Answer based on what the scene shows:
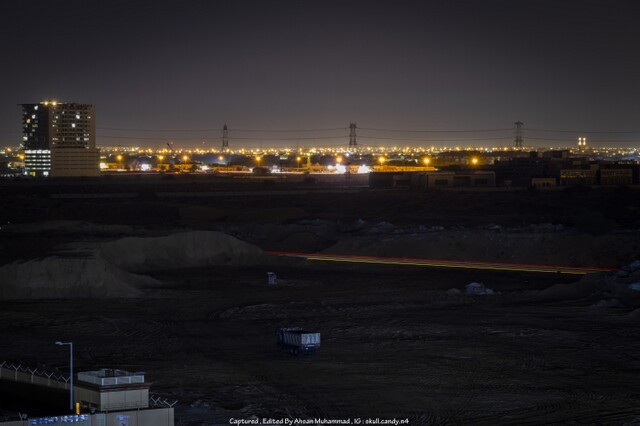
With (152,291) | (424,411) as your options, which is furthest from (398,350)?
(152,291)

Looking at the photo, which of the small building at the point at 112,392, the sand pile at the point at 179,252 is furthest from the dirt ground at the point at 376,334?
the small building at the point at 112,392

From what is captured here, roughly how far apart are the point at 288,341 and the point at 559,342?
384 inches

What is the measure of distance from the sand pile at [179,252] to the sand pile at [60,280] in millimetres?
9586

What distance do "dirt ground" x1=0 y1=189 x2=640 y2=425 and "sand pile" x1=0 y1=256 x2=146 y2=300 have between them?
146 cm

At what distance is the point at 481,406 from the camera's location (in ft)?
81.8

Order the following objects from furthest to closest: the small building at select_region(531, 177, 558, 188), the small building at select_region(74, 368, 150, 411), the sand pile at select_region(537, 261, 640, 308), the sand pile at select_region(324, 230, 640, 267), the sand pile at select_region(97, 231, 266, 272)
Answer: the small building at select_region(531, 177, 558, 188), the sand pile at select_region(324, 230, 640, 267), the sand pile at select_region(97, 231, 266, 272), the sand pile at select_region(537, 261, 640, 308), the small building at select_region(74, 368, 150, 411)

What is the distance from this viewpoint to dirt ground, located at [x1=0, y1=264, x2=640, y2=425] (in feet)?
81.8

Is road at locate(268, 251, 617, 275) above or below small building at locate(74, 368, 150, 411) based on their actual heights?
below

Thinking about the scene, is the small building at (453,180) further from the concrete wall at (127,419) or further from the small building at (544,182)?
the concrete wall at (127,419)

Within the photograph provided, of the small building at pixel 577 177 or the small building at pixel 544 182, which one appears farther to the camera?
the small building at pixel 577 177

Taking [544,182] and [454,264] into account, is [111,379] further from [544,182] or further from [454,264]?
[544,182]

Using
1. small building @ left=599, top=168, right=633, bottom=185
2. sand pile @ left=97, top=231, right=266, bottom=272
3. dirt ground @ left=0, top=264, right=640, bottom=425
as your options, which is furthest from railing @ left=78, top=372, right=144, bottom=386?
small building @ left=599, top=168, right=633, bottom=185

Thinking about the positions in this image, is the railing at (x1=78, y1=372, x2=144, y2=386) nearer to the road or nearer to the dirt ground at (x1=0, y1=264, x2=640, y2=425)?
the dirt ground at (x1=0, y1=264, x2=640, y2=425)

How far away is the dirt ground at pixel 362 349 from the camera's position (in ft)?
81.8
